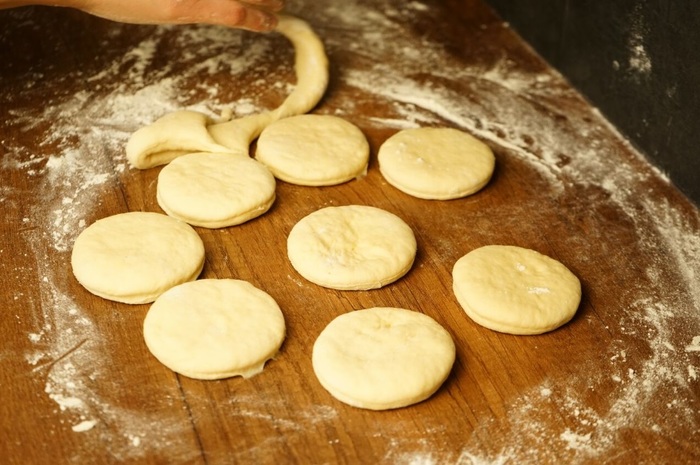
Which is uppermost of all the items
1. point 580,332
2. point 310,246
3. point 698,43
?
point 698,43

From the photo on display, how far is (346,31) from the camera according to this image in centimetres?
297

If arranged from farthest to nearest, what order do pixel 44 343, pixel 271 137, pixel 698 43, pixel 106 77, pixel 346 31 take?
pixel 346 31 → pixel 106 77 → pixel 271 137 → pixel 698 43 → pixel 44 343

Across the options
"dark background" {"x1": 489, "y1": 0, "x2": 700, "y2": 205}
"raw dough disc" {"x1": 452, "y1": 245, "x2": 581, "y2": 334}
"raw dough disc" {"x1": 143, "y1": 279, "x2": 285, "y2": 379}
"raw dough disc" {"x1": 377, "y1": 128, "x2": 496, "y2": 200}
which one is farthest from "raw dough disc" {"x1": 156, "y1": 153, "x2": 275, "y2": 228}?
"dark background" {"x1": 489, "y1": 0, "x2": 700, "y2": 205}

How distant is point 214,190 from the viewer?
2049 mm

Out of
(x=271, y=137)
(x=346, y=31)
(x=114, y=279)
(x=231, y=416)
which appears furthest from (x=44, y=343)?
(x=346, y=31)

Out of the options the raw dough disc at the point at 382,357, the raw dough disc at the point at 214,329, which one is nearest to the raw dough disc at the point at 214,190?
the raw dough disc at the point at 214,329

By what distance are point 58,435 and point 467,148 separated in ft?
4.51

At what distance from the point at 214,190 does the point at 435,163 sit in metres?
0.64

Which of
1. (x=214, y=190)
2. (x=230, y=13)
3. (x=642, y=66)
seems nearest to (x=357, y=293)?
(x=214, y=190)

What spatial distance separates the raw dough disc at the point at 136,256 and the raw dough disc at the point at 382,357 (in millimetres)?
403

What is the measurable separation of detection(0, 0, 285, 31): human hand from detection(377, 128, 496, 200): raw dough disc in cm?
57

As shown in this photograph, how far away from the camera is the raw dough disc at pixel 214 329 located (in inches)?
64.0

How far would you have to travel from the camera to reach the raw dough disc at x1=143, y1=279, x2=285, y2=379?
5.33 feet

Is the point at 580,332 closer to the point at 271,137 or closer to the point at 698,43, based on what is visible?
the point at 698,43
